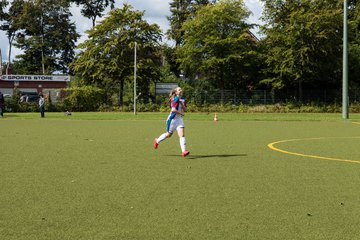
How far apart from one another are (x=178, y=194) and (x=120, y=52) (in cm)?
4400

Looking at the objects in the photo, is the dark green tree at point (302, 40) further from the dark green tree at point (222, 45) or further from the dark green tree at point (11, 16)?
the dark green tree at point (11, 16)

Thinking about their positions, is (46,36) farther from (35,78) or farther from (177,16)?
(177,16)

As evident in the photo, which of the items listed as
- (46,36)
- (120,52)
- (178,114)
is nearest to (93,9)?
(46,36)

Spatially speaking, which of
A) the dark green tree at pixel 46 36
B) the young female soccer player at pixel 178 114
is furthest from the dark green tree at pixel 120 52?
the young female soccer player at pixel 178 114

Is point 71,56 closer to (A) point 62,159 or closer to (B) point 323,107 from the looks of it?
(B) point 323,107

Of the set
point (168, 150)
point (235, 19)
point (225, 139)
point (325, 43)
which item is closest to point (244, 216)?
point (168, 150)

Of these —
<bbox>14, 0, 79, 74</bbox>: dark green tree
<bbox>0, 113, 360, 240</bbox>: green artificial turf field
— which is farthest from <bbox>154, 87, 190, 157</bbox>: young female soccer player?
<bbox>14, 0, 79, 74</bbox>: dark green tree

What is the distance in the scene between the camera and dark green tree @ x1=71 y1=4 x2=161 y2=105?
5019 cm

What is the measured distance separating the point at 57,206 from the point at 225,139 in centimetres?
Result: 1101

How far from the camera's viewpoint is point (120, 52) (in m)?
50.5

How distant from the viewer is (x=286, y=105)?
49.7 m

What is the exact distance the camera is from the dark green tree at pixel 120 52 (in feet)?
165

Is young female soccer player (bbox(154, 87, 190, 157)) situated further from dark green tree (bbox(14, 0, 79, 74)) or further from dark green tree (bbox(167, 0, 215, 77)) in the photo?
dark green tree (bbox(14, 0, 79, 74))

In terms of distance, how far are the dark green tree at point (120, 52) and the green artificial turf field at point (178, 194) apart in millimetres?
37191
